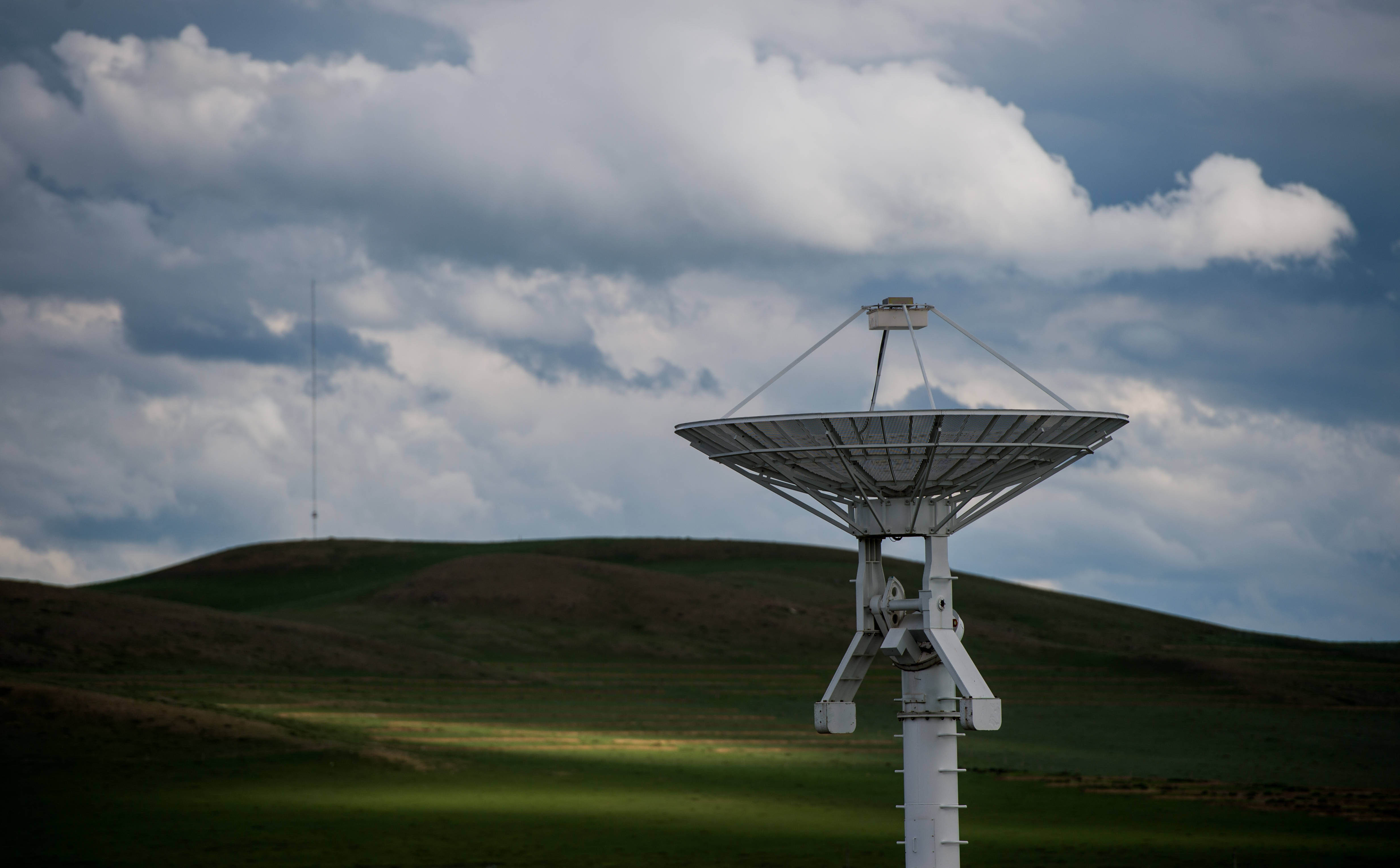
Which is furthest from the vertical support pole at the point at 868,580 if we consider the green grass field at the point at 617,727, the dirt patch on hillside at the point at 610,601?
the dirt patch on hillside at the point at 610,601

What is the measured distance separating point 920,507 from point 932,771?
515 cm

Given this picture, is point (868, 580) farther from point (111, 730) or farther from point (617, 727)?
point (617, 727)

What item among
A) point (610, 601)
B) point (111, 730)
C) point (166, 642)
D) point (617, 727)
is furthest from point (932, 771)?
point (610, 601)

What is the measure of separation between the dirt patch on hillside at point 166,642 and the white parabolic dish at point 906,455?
67.5 meters

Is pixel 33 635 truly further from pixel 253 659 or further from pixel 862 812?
pixel 862 812

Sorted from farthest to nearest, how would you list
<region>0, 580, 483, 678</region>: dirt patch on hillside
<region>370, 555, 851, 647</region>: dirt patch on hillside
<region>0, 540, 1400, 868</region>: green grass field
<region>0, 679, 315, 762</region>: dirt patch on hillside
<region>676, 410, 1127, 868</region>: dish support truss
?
<region>370, 555, 851, 647</region>: dirt patch on hillside, <region>0, 580, 483, 678</region>: dirt patch on hillside, <region>0, 679, 315, 762</region>: dirt patch on hillside, <region>0, 540, 1400, 868</region>: green grass field, <region>676, 410, 1127, 868</region>: dish support truss

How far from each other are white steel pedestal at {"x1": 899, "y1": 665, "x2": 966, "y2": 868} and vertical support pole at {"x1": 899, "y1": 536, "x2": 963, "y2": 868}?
11 mm

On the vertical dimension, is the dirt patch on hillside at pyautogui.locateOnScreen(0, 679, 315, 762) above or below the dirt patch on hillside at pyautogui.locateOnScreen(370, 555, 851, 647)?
below

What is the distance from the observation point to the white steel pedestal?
28.8 metres

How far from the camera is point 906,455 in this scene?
29078 millimetres


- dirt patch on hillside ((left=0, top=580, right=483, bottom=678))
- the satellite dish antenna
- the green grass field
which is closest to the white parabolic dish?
the satellite dish antenna

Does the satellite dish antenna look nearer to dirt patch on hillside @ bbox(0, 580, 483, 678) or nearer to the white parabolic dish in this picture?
the white parabolic dish

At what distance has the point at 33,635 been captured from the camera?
296 feet

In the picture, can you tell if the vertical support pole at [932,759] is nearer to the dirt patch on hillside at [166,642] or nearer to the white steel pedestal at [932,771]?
the white steel pedestal at [932,771]
